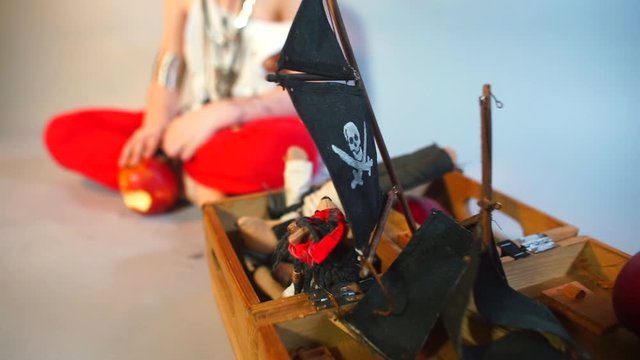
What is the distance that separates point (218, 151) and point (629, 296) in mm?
647

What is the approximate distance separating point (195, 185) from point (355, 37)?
416 millimetres

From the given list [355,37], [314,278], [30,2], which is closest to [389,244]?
[314,278]

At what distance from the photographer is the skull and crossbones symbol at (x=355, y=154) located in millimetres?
393

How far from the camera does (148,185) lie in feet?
2.94

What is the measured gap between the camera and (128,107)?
60.7 inches

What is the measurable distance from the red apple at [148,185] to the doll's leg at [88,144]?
117 millimetres

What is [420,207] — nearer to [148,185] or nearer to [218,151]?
[218,151]

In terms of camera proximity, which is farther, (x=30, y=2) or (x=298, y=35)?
(x=30, y=2)

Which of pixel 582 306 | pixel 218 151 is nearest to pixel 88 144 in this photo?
pixel 218 151

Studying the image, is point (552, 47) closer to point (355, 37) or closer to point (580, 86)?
point (580, 86)

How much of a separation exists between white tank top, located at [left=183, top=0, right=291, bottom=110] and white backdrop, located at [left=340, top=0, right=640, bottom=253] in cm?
18

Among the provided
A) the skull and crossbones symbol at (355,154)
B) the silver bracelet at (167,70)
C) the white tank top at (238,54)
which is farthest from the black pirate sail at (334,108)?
the silver bracelet at (167,70)

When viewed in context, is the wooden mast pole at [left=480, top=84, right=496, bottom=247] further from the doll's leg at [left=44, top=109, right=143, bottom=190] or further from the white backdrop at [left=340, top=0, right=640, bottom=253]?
the doll's leg at [left=44, top=109, right=143, bottom=190]

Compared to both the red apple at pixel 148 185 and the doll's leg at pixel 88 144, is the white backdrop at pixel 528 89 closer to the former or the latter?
the red apple at pixel 148 185
